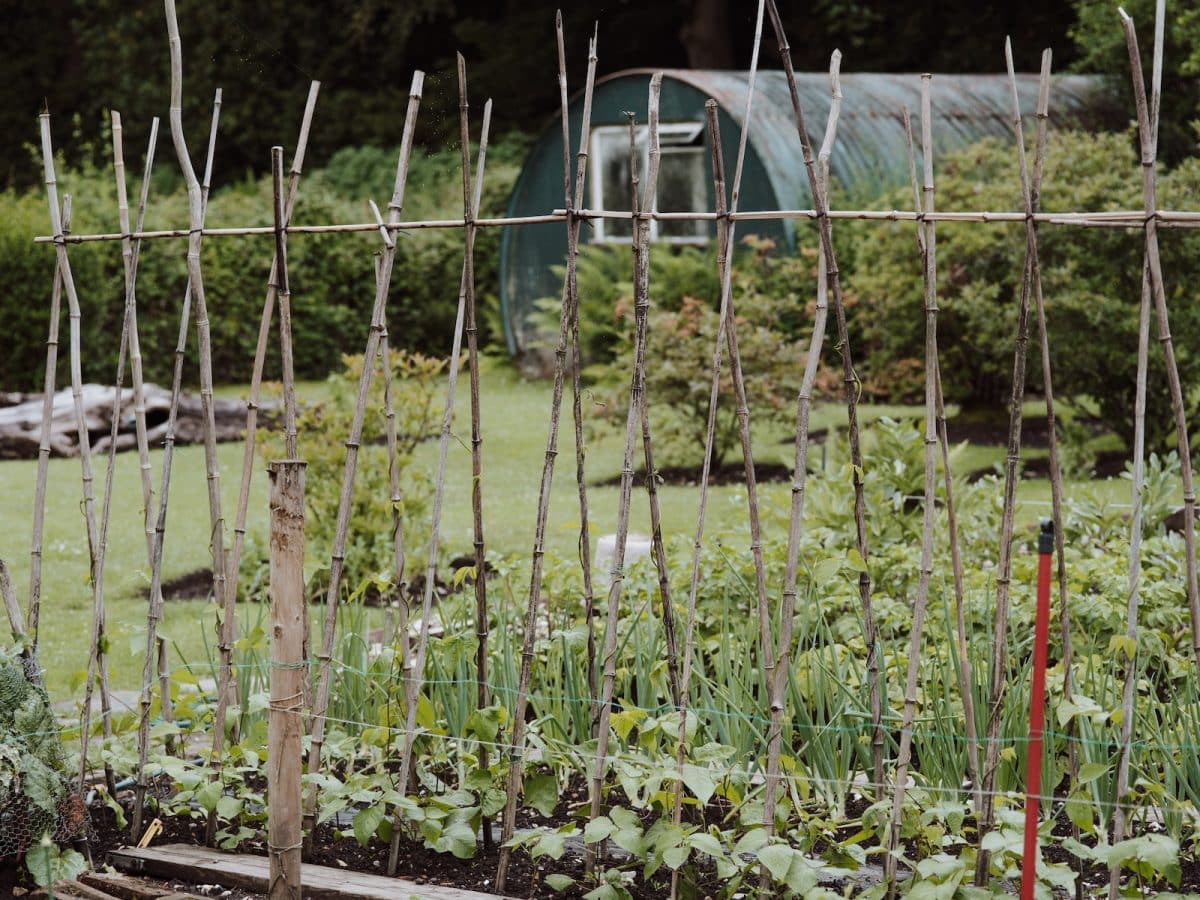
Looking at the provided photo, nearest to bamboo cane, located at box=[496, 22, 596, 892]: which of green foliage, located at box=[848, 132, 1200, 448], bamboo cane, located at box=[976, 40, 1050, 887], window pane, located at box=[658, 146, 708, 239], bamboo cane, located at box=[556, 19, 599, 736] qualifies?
bamboo cane, located at box=[556, 19, 599, 736]

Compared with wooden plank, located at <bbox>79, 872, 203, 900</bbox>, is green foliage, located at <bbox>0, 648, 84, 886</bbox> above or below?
above

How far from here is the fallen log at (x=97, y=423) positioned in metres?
10.8

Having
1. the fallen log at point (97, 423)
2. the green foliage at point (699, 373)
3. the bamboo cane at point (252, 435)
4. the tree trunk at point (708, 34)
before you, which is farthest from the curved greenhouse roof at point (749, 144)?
the bamboo cane at point (252, 435)

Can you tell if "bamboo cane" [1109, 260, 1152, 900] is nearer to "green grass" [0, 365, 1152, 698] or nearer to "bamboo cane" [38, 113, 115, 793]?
"green grass" [0, 365, 1152, 698]

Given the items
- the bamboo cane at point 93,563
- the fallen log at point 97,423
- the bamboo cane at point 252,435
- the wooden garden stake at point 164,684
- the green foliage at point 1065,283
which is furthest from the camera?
the fallen log at point 97,423

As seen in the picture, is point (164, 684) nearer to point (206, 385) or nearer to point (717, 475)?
point (206, 385)

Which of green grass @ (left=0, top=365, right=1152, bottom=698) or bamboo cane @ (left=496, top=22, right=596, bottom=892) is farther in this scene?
green grass @ (left=0, top=365, right=1152, bottom=698)

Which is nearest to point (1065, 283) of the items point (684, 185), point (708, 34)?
point (684, 185)

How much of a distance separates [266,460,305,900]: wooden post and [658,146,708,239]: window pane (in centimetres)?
1142

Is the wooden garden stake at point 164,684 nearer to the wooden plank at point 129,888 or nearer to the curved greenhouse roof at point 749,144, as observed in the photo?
the wooden plank at point 129,888

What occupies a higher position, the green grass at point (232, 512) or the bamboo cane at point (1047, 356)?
the bamboo cane at point (1047, 356)

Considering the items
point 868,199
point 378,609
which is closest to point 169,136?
point 868,199

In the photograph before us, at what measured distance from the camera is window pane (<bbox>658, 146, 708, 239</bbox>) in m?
14.1

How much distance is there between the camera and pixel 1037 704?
2.35 m
